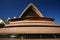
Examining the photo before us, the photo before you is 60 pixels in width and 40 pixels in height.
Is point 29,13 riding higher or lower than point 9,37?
higher

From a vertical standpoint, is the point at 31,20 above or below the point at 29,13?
below

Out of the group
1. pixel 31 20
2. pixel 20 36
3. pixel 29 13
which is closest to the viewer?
pixel 20 36

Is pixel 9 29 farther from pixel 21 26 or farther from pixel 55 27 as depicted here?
pixel 55 27

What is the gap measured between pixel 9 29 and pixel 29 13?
0.33 metres

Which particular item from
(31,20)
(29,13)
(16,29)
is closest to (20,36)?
(16,29)

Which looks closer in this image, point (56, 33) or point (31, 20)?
point (56, 33)

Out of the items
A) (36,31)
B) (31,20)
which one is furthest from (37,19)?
(36,31)

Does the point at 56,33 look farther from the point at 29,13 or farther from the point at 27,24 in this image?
the point at 29,13

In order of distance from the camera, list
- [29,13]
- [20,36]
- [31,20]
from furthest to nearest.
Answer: [29,13] → [31,20] → [20,36]

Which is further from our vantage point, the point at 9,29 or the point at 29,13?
the point at 29,13

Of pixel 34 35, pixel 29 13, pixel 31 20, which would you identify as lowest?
pixel 34 35

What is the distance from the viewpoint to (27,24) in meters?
0.67

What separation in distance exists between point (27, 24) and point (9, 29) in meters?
0.10

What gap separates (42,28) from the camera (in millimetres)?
651
